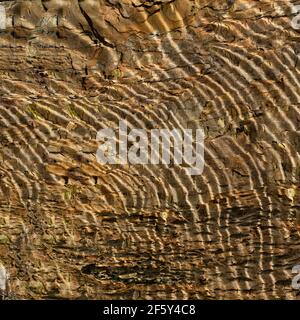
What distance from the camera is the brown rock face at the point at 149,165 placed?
2490 millimetres

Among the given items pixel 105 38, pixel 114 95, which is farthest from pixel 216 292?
pixel 105 38

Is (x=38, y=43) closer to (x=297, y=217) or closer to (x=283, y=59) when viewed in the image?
(x=283, y=59)

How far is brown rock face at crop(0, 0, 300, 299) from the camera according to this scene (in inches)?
98.0

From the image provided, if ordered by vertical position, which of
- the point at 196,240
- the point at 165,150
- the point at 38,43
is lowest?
the point at 196,240

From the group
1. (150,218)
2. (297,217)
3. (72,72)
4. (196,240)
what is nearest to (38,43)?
(72,72)

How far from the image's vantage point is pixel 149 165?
8.45ft

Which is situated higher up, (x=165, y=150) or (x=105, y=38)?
(x=105, y=38)

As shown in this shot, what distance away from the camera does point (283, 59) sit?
2.46 meters

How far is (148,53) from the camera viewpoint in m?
2.53

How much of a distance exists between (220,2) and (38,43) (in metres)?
0.72
